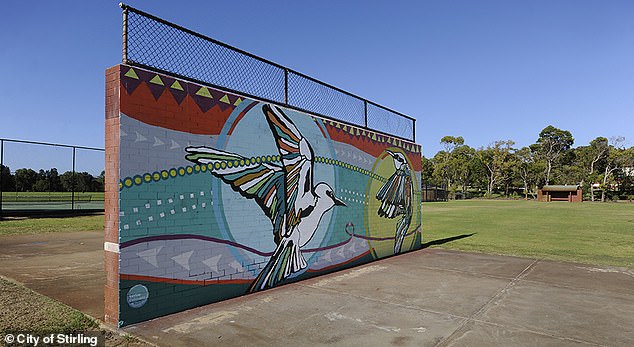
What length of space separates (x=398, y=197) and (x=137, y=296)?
25.2 feet

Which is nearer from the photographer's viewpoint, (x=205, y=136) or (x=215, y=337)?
(x=215, y=337)

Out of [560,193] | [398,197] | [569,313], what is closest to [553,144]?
[560,193]

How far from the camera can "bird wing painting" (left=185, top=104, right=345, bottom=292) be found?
605 cm

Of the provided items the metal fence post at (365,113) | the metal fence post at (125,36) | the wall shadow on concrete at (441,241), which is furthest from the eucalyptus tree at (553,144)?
the metal fence post at (125,36)

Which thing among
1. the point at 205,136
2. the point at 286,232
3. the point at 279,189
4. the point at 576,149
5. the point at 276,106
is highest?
the point at 576,149

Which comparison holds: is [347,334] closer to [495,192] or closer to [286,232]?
[286,232]

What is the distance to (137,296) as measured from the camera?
468 cm

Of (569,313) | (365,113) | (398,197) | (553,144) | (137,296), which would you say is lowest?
(569,313)

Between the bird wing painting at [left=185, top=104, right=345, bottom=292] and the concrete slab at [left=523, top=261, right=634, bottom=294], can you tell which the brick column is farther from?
the concrete slab at [left=523, top=261, right=634, bottom=294]

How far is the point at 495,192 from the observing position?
83.6 m

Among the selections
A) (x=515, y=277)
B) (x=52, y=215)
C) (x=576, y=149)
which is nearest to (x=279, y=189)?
(x=515, y=277)

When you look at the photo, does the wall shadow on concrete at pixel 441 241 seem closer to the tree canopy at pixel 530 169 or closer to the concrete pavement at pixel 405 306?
the concrete pavement at pixel 405 306

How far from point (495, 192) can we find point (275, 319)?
88.0 m

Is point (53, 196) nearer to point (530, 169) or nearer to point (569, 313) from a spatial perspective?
point (569, 313)
